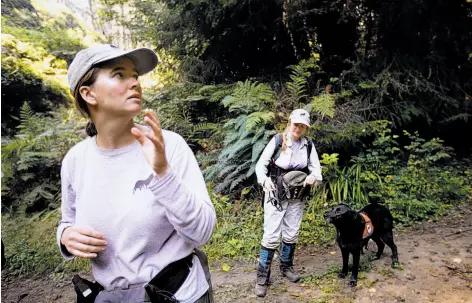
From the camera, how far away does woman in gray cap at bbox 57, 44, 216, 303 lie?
45.8 inches

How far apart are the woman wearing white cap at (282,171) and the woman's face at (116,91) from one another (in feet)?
8.75

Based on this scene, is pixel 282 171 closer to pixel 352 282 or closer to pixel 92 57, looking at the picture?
pixel 352 282

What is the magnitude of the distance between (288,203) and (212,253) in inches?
76.0

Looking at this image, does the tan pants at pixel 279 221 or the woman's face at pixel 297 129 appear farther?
the tan pants at pixel 279 221

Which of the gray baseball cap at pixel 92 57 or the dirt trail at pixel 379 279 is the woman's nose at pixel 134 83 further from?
the dirt trail at pixel 379 279

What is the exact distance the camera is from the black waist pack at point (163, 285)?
1185 millimetres

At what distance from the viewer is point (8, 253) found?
605cm

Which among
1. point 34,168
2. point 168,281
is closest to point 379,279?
point 168,281

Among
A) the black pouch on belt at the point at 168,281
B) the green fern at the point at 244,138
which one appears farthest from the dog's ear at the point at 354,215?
the black pouch on belt at the point at 168,281

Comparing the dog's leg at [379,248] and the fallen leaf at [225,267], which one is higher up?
the dog's leg at [379,248]

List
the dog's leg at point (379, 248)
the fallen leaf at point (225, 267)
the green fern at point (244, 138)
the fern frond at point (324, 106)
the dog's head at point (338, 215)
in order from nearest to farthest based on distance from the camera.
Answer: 1. the dog's head at point (338, 215)
2. the dog's leg at point (379, 248)
3. the fallen leaf at point (225, 267)
4. the fern frond at point (324, 106)
5. the green fern at point (244, 138)

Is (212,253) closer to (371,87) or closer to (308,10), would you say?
(371,87)

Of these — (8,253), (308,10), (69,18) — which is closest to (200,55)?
(308,10)

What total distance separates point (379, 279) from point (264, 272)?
148 cm
